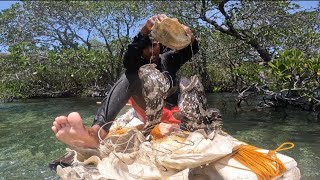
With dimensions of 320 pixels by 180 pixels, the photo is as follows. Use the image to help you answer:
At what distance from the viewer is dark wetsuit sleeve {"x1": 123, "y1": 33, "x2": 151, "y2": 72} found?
3.23 metres

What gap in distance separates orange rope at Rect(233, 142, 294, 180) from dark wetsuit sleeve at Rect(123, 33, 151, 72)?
4.03ft

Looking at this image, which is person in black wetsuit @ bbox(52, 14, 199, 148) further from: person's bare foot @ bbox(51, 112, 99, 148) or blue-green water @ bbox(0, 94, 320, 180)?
blue-green water @ bbox(0, 94, 320, 180)

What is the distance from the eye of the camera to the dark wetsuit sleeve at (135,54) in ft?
10.6

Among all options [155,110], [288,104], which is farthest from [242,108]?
[155,110]

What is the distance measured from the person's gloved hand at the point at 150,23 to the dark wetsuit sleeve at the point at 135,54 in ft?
0.32

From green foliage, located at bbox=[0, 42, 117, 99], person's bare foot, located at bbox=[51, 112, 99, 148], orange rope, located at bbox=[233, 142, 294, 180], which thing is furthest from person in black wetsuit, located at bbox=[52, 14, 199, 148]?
green foliage, located at bbox=[0, 42, 117, 99]

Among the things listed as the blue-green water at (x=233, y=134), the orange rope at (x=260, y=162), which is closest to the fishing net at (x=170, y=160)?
the orange rope at (x=260, y=162)

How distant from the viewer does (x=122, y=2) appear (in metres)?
15.8

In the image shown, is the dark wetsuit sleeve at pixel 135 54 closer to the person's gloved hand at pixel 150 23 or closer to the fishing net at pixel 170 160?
the person's gloved hand at pixel 150 23

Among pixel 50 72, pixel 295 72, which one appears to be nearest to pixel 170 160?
pixel 295 72

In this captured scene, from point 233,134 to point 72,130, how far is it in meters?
4.20

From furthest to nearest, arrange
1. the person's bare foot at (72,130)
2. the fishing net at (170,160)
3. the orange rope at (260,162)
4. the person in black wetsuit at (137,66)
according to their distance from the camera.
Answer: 1. the person in black wetsuit at (137,66)
2. the person's bare foot at (72,130)
3. the orange rope at (260,162)
4. the fishing net at (170,160)

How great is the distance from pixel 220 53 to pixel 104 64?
21.0ft

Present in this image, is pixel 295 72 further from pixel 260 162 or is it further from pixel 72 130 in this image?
pixel 72 130
